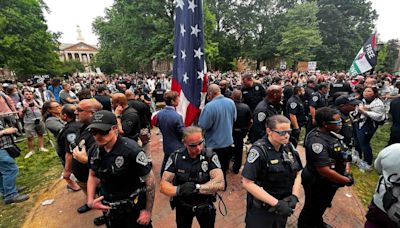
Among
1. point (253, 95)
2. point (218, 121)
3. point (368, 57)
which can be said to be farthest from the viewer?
point (368, 57)

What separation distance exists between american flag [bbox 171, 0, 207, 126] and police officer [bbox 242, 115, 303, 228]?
6.16 feet

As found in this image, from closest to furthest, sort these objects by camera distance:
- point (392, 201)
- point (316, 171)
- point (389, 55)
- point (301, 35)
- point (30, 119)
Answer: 1. point (392, 201)
2. point (316, 171)
3. point (30, 119)
4. point (301, 35)
5. point (389, 55)

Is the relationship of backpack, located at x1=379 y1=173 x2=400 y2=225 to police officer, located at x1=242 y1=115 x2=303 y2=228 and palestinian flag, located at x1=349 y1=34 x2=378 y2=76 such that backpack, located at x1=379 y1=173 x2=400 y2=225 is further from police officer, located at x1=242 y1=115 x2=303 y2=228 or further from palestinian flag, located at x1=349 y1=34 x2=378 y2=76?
palestinian flag, located at x1=349 y1=34 x2=378 y2=76

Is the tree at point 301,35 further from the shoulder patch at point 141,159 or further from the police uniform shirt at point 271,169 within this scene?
the shoulder patch at point 141,159

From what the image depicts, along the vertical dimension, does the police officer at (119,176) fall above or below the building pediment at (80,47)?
below

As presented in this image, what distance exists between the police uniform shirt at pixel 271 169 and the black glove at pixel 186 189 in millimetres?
538

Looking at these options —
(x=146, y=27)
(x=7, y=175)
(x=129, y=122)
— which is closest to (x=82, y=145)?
(x=129, y=122)

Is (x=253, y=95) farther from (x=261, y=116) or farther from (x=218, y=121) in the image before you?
(x=218, y=121)

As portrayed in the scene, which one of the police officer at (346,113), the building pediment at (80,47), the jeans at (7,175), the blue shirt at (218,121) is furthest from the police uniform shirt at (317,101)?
the building pediment at (80,47)

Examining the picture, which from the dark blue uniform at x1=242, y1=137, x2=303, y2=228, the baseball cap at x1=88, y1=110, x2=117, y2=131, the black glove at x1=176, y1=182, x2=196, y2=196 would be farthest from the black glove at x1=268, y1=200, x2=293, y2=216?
the baseball cap at x1=88, y1=110, x2=117, y2=131

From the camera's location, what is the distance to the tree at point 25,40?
75.5 ft

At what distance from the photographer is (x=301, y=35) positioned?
3130cm

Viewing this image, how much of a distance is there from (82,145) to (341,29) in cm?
4487

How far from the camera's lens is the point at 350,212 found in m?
3.62
